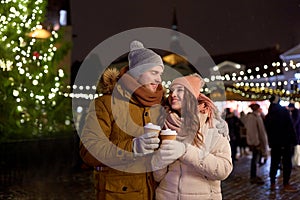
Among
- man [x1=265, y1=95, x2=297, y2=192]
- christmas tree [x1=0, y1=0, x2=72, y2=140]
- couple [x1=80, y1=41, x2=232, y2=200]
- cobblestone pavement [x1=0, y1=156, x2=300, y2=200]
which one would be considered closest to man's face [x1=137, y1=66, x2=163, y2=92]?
couple [x1=80, y1=41, x2=232, y2=200]

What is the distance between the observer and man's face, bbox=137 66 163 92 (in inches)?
124

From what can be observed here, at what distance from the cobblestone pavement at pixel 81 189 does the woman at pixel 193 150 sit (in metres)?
5.36

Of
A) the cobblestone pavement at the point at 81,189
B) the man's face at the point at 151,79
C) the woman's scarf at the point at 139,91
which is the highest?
the man's face at the point at 151,79

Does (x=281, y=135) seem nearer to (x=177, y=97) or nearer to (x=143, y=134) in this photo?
(x=177, y=97)

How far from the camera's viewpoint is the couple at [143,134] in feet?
9.86

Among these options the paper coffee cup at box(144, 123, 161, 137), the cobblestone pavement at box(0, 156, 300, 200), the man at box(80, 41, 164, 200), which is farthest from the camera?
the cobblestone pavement at box(0, 156, 300, 200)

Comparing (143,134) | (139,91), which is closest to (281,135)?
(139,91)

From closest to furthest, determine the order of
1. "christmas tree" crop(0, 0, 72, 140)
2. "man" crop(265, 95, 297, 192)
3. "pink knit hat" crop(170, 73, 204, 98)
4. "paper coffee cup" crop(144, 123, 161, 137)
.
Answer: "paper coffee cup" crop(144, 123, 161, 137) → "pink knit hat" crop(170, 73, 204, 98) → "man" crop(265, 95, 297, 192) → "christmas tree" crop(0, 0, 72, 140)

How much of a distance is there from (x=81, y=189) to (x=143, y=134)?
6905 mm

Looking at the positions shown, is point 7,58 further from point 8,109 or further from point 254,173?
point 254,173

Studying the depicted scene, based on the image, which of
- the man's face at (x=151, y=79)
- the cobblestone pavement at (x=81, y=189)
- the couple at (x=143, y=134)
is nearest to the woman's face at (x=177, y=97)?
the couple at (x=143, y=134)

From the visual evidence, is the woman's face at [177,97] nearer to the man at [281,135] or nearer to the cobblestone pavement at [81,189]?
the cobblestone pavement at [81,189]

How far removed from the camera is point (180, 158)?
3.08 meters

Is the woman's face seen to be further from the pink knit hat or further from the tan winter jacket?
the tan winter jacket
